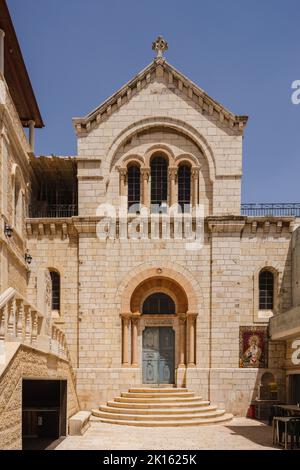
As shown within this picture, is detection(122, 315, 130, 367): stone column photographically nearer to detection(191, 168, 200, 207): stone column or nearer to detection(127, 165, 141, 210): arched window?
detection(127, 165, 141, 210): arched window

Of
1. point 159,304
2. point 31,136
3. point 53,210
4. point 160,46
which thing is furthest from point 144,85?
point 159,304

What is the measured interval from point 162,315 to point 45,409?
857 cm

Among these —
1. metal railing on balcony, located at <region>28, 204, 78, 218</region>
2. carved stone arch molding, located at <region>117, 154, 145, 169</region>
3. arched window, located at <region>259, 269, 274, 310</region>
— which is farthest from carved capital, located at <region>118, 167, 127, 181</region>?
arched window, located at <region>259, 269, 274, 310</region>

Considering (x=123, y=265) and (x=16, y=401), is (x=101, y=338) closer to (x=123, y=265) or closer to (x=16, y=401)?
(x=123, y=265)

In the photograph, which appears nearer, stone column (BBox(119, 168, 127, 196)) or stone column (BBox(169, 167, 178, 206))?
stone column (BBox(169, 167, 178, 206))

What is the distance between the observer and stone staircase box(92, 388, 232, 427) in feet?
69.5

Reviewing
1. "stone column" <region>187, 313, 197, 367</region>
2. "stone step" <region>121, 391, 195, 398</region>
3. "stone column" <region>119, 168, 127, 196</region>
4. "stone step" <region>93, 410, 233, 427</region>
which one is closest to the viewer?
"stone step" <region>93, 410, 233, 427</region>

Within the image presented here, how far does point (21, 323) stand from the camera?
12.4 metres

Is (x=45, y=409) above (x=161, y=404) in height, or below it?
above

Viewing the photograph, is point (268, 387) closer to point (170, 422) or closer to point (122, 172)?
point (170, 422)

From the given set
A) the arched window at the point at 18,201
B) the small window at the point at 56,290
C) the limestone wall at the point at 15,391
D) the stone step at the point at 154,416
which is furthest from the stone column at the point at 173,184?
the limestone wall at the point at 15,391

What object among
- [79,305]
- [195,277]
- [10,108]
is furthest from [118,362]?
[10,108]

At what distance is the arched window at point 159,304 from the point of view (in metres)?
25.2

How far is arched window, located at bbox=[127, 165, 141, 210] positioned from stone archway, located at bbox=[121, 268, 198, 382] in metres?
3.47
